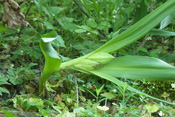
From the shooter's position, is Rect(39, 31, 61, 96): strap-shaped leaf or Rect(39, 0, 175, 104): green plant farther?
Rect(39, 0, 175, 104): green plant

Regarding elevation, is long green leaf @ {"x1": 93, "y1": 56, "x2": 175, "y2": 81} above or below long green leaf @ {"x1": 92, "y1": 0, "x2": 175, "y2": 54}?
below

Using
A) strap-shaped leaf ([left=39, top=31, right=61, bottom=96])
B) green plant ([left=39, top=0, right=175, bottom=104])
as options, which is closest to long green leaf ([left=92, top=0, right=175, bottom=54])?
green plant ([left=39, top=0, right=175, bottom=104])

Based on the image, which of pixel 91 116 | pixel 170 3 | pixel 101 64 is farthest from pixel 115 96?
pixel 170 3

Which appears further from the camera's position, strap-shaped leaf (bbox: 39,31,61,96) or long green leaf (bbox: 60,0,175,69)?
long green leaf (bbox: 60,0,175,69)

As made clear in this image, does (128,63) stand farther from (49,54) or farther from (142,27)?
(49,54)

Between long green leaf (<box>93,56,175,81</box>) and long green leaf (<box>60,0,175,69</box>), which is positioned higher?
long green leaf (<box>60,0,175,69</box>)

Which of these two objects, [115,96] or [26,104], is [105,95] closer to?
[115,96]

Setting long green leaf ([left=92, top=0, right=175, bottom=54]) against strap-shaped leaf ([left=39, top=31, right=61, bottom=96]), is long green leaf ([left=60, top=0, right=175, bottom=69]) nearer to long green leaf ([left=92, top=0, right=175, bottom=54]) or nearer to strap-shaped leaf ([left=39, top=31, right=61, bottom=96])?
long green leaf ([left=92, top=0, right=175, bottom=54])

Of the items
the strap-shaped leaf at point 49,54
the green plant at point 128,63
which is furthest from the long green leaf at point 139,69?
the strap-shaped leaf at point 49,54
